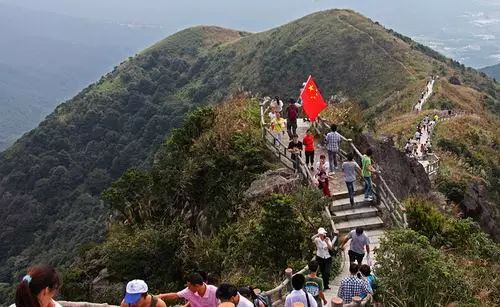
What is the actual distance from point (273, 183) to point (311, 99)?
407 centimetres

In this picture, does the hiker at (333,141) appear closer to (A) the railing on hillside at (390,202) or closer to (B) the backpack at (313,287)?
(A) the railing on hillside at (390,202)

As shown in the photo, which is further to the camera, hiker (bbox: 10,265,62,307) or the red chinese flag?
the red chinese flag

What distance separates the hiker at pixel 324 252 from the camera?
11.2 metres

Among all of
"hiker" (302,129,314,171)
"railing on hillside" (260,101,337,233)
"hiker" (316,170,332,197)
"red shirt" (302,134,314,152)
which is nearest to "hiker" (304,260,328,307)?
"railing on hillside" (260,101,337,233)

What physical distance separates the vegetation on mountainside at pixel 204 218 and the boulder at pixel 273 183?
389 mm

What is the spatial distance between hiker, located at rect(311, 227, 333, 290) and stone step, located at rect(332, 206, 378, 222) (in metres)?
3.65

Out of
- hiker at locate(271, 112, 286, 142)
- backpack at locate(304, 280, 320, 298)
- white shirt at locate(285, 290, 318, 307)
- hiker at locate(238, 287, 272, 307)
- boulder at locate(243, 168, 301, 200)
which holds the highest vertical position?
hiker at locate(271, 112, 286, 142)

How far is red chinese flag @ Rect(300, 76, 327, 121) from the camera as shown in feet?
63.2

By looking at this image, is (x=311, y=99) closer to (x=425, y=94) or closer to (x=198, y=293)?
(x=198, y=293)

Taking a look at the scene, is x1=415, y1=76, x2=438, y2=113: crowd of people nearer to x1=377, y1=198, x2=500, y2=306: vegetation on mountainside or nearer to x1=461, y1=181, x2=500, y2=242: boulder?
x1=461, y1=181, x2=500, y2=242: boulder

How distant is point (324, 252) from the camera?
1130 cm

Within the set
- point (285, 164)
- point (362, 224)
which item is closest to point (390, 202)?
point (362, 224)

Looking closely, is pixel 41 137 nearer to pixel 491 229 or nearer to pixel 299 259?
pixel 491 229

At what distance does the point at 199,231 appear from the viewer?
58.8ft
